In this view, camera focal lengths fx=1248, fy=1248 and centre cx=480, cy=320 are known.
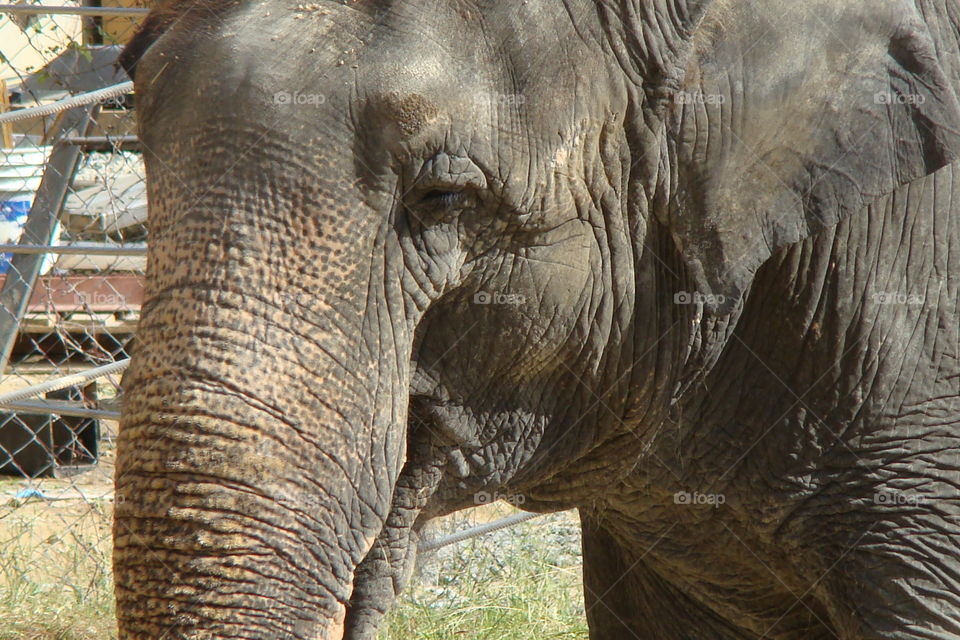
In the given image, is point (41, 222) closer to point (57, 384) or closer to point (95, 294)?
point (57, 384)

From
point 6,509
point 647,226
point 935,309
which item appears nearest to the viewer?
point 647,226

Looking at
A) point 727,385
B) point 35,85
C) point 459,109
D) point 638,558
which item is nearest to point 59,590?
point 638,558

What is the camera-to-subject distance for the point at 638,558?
126 inches

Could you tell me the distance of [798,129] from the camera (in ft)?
7.40

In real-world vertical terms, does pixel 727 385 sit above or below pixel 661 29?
below

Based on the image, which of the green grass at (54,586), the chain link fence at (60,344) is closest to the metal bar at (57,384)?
the chain link fence at (60,344)

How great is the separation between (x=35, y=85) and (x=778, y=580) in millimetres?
6806

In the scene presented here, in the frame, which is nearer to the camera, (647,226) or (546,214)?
(546,214)

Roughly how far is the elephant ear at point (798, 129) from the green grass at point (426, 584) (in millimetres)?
2083

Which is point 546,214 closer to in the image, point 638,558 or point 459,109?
point 459,109

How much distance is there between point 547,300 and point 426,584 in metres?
2.89

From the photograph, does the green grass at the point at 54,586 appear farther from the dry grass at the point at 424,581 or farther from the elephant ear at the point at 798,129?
the elephant ear at the point at 798,129

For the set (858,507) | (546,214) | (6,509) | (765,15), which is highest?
(765,15)

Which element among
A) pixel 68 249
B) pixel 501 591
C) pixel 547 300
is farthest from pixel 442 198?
pixel 501 591
